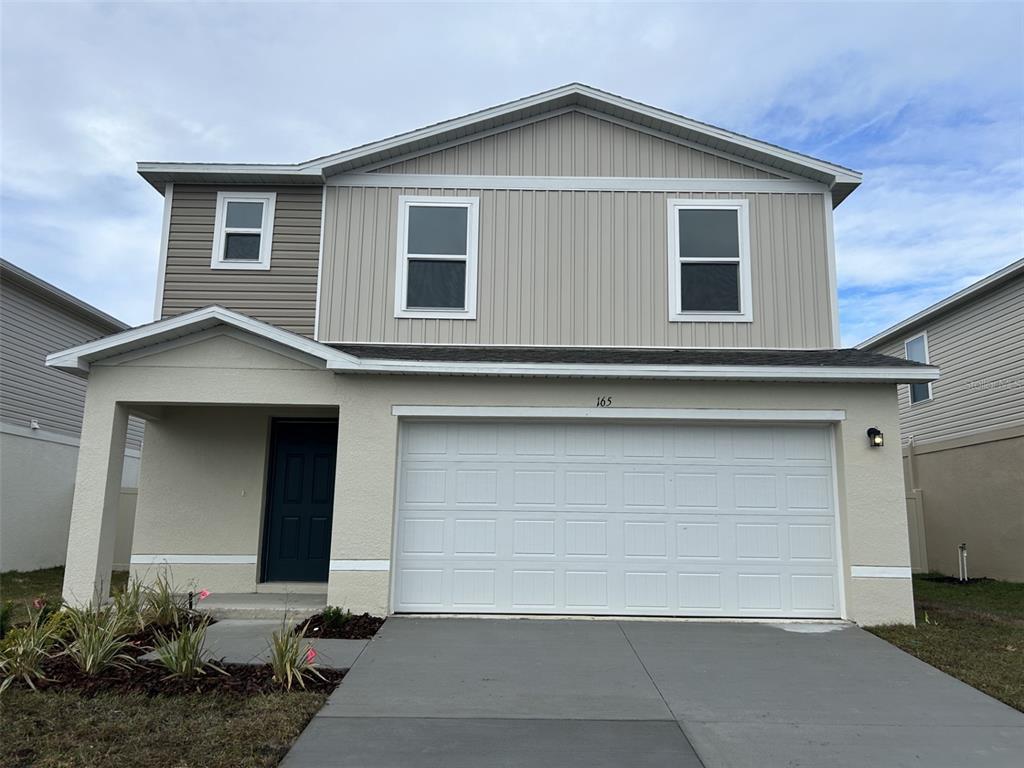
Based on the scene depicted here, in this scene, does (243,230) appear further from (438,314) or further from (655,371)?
(655,371)

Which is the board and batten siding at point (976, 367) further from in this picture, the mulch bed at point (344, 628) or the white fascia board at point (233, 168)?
the white fascia board at point (233, 168)

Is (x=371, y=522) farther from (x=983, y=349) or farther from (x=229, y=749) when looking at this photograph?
(x=983, y=349)

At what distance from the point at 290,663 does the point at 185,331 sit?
14.7ft

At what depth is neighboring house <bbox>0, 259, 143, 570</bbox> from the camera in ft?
44.9

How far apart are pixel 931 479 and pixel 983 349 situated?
10.5 feet

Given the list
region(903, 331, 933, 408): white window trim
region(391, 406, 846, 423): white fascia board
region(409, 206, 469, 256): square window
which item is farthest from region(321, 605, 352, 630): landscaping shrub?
region(903, 331, 933, 408): white window trim

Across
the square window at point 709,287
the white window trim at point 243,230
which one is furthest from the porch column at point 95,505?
the square window at point 709,287

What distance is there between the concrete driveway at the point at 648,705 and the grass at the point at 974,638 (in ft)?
0.84

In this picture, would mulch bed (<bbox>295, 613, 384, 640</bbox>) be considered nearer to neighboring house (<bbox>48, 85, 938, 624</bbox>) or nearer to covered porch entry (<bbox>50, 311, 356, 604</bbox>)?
neighboring house (<bbox>48, 85, 938, 624</bbox>)

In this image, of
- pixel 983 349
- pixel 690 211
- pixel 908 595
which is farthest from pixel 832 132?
pixel 908 595

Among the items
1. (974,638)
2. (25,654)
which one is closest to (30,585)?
(25,654)

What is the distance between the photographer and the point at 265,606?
840 cm

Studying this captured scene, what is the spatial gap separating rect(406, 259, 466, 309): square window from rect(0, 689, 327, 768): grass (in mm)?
5719

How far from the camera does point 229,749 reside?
443cm
